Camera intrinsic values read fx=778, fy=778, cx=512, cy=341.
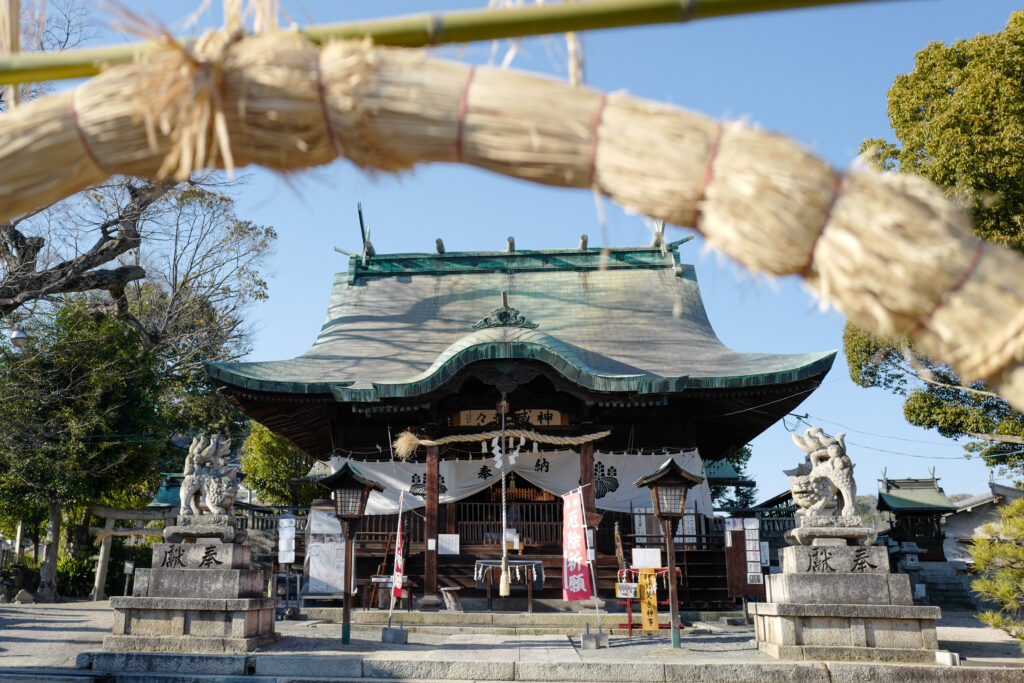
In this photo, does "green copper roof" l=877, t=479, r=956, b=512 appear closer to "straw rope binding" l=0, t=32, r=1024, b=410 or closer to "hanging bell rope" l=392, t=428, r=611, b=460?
"hanging bell rope" l=392, t=428, r=611, b=460

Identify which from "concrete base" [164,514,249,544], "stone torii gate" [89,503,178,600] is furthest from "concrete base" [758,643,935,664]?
"stone torii gate" [89,503,178,600]

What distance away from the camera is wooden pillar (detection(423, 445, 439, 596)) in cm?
1309

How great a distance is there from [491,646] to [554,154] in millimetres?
8236

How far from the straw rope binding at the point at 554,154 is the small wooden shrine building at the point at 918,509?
2516 cm

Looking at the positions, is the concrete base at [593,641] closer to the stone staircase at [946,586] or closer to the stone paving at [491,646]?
the stone paving at [491,646]

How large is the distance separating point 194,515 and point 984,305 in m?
9.28

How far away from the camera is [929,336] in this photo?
4.25 ft

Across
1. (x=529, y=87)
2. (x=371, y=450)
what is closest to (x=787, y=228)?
(x=529, y=87)

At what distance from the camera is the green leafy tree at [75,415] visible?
59.8 ft

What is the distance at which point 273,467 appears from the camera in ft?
91.4

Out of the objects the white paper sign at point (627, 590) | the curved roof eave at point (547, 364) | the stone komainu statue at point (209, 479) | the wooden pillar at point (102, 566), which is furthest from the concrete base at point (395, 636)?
the wooden pillar at point (102, 566)

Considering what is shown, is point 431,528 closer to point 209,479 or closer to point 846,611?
point 209,479

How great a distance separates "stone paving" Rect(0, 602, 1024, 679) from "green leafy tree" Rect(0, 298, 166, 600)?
23.3 feet

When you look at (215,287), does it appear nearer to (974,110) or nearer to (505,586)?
(505,586)
